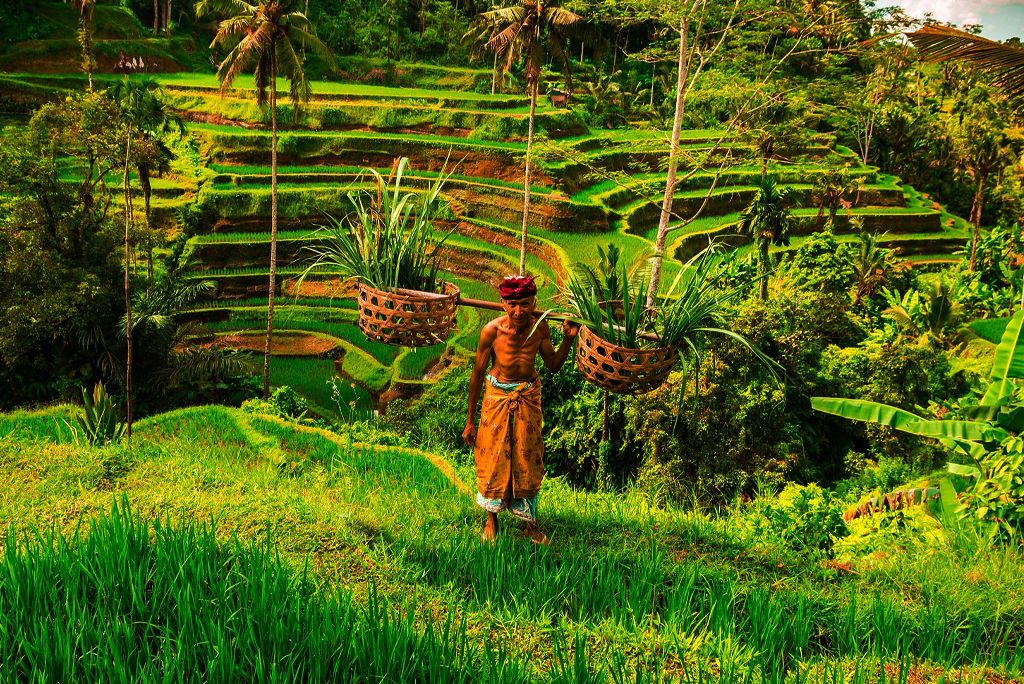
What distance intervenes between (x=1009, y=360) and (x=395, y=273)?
120 inches

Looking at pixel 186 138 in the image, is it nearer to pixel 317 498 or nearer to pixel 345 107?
pixel 345 107

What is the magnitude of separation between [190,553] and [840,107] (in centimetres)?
959

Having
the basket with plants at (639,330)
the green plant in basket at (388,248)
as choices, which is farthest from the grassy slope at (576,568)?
the green plant in basket at (388,248)

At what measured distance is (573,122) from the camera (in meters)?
19.4

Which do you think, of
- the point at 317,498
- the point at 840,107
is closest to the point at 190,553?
the point at 317,498

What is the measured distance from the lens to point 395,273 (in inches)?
126

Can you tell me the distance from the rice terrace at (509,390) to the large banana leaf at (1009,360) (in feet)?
0.06

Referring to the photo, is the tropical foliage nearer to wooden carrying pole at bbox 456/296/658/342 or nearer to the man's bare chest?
wooden carrying pole at bbox 456/296/658/342

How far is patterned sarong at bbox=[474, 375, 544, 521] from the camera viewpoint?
3.26m

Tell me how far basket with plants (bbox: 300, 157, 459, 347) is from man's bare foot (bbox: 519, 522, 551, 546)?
3.31 ft

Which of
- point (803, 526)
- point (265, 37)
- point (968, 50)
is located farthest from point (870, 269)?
point (265, 37)

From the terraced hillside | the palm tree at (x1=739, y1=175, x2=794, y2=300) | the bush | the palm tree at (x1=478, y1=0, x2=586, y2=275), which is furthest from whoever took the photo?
the terraced hillside

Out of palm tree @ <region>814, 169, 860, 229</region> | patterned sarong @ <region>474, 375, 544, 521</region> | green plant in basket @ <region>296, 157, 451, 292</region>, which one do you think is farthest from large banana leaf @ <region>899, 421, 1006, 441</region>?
palm tree @ <region>814, 169, 860, 229</region>

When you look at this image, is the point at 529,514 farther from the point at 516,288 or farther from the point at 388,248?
the point at 388,248
